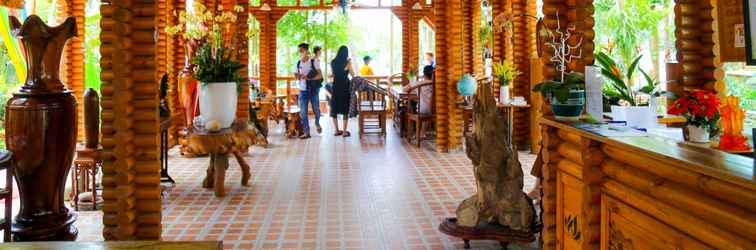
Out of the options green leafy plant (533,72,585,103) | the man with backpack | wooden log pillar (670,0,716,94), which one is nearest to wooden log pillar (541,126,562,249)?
green leafy plant (533,72,585,103)

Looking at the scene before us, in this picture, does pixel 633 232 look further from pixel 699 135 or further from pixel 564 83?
pixel 564 83

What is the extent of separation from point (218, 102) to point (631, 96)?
3.57 m

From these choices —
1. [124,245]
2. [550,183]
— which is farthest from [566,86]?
[124,245]

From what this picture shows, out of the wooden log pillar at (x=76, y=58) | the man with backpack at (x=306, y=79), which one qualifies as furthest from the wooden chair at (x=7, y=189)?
the man with backpack at (x=306, y=79)

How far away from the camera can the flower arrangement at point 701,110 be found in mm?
2805

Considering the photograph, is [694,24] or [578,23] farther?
[694,24]

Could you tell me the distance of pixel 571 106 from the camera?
11.8ft

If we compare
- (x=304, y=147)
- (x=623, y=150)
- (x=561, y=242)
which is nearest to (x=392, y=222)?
(x=561, y=242)

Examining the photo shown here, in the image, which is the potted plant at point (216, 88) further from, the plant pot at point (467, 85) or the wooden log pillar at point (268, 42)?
the wooden log pillar at point (268, 42)

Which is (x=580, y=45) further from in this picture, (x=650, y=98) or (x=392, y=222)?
(x=392, y=222)

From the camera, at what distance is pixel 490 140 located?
439 cm

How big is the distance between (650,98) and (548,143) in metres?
0.62

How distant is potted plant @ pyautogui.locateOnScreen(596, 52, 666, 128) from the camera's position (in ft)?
11.4

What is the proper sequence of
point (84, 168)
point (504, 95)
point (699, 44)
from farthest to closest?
point (504, 95)
point (84, 168)
point (699, 44)
